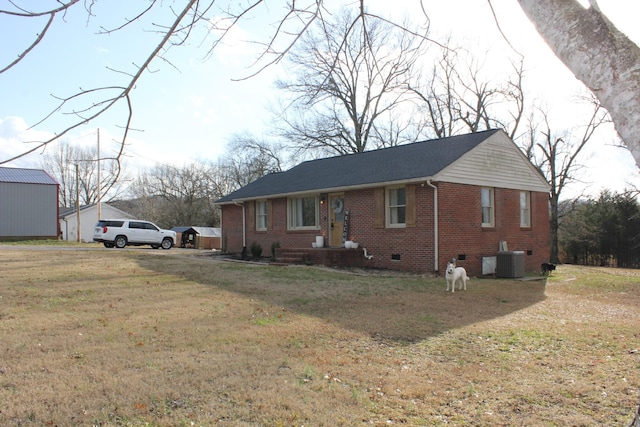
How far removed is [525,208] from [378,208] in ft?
20.9

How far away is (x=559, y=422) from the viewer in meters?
3.91

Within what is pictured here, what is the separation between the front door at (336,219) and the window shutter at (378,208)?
5.83 ft

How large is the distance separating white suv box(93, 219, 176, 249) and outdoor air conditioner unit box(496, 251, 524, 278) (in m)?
20.1

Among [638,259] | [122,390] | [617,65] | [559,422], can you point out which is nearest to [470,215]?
[559,422]

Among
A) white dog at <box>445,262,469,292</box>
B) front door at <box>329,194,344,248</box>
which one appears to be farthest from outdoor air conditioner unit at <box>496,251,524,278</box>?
front door at <box>329,194,344,248</box>

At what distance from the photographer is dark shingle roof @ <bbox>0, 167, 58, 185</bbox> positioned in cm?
3368

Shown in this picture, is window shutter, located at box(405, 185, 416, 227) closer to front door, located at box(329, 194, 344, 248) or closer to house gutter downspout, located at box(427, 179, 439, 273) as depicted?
house gutter downspout, located at box(427, 179, 439, 273)

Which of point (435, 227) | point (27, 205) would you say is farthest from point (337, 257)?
point (27, 205)

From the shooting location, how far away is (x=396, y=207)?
53.0ft

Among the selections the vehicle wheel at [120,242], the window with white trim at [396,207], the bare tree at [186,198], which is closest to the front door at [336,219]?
the window with white trim at [396,207]

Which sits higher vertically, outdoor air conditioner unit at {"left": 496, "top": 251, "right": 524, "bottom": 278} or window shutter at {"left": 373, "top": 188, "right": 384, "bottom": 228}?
window shutter at {"left": 373, "top": 188, "right": 384, "bottom": 228}

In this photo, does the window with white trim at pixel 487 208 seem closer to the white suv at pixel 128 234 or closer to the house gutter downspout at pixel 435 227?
the house gutter downspout at pixel 435 227

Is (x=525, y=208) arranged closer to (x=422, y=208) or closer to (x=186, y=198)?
(x=422, y=208)

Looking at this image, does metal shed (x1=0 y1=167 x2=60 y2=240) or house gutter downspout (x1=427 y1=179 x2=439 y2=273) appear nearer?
house gutter downspout (x1=427 y1=179 x2=439 y2=273)
